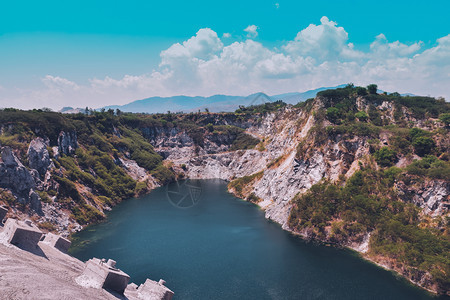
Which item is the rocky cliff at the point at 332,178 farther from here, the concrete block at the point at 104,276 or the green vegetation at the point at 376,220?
the concrete block at the point at 104,276

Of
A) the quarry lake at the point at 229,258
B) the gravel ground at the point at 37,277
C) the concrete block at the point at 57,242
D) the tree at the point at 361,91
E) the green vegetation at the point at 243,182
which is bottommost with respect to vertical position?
the quarry lake at the point at 229,258

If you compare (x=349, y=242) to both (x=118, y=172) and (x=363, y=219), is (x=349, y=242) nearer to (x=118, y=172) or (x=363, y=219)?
(x=363, y=219)

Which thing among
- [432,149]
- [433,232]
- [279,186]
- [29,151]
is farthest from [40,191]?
[432,149]

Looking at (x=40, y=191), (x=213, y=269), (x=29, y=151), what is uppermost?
(x=29, y=151)

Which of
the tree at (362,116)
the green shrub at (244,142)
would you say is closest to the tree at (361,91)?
the tree at (362,116)

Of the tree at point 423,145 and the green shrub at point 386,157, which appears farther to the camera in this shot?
the green shrub at point 386,157
